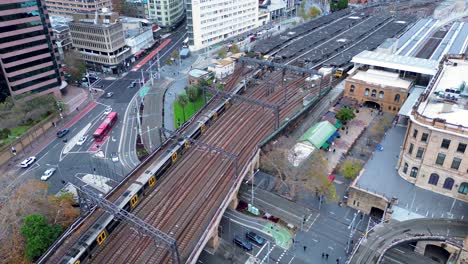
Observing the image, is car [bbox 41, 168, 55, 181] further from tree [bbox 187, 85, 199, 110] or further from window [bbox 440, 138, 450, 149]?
window [bbox 440, 138, 450, 149]

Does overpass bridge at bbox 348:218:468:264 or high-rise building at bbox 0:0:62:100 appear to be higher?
high-rise building at bbox 0:0:62:100

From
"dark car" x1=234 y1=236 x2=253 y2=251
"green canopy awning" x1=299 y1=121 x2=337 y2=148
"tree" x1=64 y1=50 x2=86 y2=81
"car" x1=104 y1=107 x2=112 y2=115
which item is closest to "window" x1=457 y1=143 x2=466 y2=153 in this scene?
"green canopy awning" x1=299 y1=121 x2=337 y2=148

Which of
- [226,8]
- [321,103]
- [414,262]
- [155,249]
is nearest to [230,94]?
[321,103]

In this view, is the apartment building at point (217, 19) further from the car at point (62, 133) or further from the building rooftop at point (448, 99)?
the building rooftop at point (448, 99)

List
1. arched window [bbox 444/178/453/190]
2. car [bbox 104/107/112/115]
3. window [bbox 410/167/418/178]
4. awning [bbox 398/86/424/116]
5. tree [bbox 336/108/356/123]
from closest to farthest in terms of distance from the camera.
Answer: arched window [bbox 444/178/453/190] → window [bbox 410/167/418/178] → awning [bbox 398/86/424/116] → tree [bbox 336/108/356/123] → car [bbox 104/107/112/115]

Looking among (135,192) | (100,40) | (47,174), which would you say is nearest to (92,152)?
(47,174)

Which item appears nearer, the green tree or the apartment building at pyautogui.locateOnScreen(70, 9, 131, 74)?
the green tree

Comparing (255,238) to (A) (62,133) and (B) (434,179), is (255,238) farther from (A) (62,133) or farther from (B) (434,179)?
(A) (62,133)
